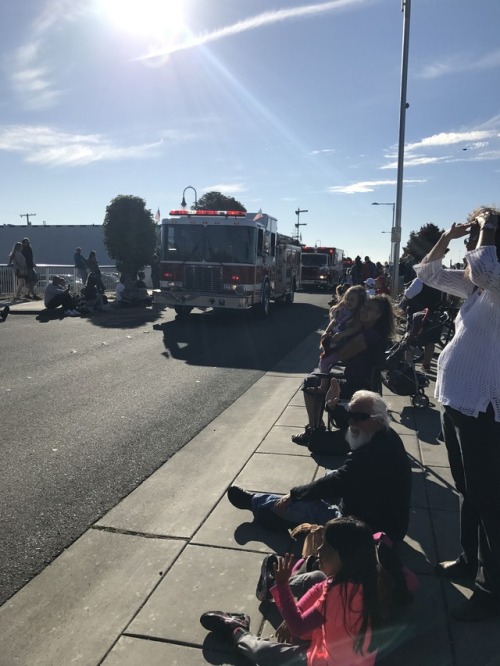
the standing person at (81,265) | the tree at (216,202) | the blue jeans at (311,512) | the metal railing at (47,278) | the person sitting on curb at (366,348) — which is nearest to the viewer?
the blue jeans at (311,512)

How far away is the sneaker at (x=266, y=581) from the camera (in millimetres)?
2926

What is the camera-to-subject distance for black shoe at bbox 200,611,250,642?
264cm

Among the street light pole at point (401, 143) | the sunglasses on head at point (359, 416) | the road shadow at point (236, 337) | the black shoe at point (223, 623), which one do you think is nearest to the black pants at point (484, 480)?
the sunglasses on head at point (359, 416)

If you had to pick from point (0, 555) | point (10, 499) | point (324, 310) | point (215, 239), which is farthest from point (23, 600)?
point (324, 310)

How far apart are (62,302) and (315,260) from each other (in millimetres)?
22155

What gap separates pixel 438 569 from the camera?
10.5 feet

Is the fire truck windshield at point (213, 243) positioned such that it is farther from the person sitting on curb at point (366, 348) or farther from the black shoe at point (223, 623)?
the black shoe at point (223, 623)

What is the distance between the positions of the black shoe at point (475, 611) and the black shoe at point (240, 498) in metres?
1.56

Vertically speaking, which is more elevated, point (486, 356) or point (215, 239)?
point (215, 239)

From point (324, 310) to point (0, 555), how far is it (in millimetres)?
18164

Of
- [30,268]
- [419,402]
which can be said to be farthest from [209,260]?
[419,402]

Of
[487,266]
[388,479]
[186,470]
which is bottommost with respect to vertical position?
[186,470]

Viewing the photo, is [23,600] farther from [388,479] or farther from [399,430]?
[399,430]

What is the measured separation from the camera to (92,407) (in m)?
6.94
